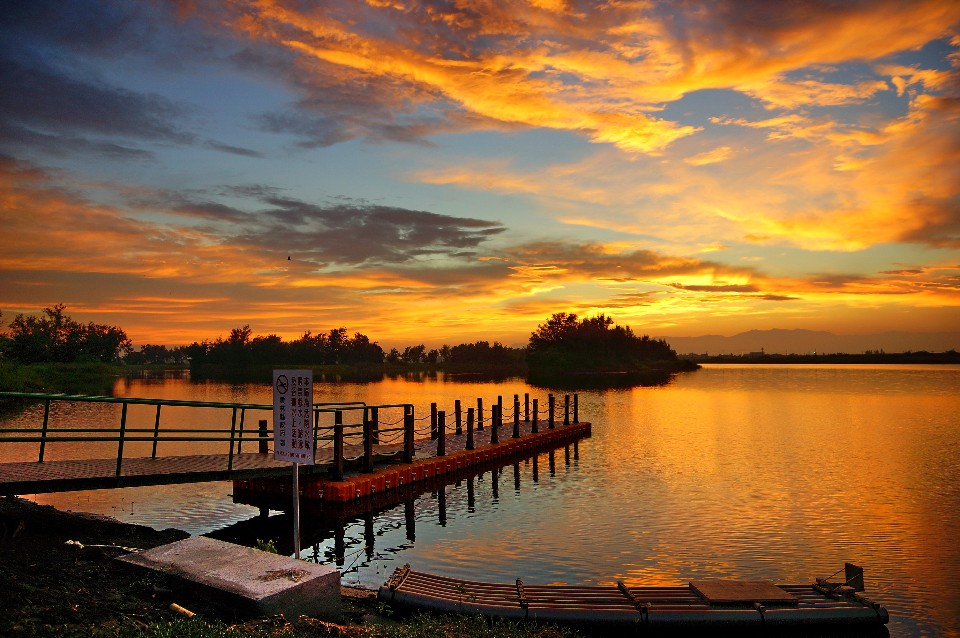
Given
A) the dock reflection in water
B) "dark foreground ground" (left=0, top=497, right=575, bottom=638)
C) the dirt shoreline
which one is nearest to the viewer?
"dark foreground ground" (left=0, top=497, right=575, bottom=638)

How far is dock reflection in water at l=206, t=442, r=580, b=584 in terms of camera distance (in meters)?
16.9

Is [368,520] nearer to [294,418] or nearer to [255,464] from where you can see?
[255,464]

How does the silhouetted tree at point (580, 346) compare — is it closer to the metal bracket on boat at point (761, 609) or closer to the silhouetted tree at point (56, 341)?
the silhouetted tree at point (56, 341)

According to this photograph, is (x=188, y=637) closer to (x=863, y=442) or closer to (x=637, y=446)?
(x=637, y=446)

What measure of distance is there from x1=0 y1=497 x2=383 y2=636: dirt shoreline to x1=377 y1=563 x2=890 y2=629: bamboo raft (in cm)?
116

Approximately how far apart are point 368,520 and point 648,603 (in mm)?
11021

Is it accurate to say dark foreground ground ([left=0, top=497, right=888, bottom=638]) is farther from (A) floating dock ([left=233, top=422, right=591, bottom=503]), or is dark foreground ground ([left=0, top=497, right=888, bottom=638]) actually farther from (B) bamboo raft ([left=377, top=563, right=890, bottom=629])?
(A) floating dock ([left=233, top=422, right=591, bottom=503])

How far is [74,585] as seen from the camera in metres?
9.64

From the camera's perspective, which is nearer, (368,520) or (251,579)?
(251,579)

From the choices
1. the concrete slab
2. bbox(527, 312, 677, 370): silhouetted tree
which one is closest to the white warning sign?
the concrete slab

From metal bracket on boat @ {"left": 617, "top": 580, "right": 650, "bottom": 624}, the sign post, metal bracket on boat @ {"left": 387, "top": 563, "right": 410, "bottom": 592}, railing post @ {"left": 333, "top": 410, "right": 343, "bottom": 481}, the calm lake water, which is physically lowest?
the calm lake water

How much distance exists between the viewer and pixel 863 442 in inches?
1580

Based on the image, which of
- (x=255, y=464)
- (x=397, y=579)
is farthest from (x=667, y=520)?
(x=255, y=464)

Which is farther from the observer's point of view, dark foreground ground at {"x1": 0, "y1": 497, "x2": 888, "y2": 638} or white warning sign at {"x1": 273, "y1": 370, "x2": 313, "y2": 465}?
white warning sign at {"x1": 273, "y1": 370, "x2": 313, "y2": 465}
